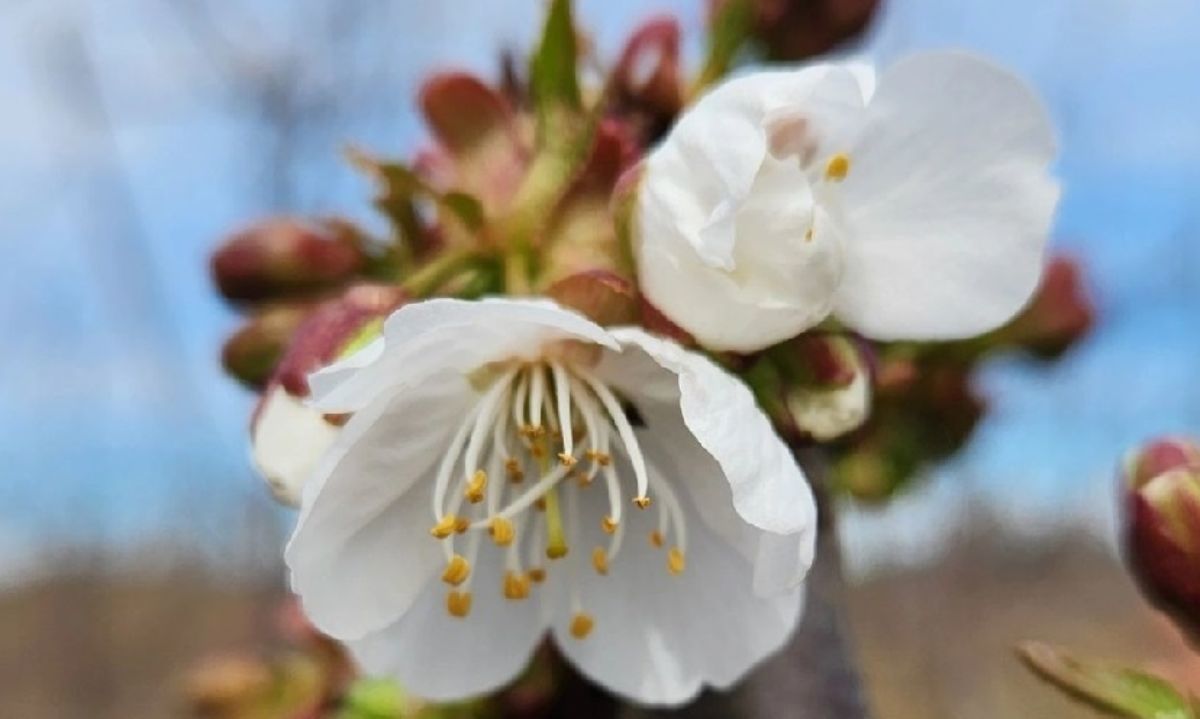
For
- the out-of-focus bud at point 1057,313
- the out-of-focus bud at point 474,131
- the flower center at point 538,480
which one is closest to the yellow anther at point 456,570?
the flower center at point 538,480

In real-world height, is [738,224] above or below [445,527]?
above

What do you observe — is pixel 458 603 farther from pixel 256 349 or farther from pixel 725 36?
pixel 725 36

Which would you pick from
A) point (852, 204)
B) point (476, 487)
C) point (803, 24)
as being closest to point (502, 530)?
point (476, 487)

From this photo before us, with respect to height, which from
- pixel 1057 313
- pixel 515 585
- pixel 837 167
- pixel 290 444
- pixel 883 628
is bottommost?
pixel 883 628

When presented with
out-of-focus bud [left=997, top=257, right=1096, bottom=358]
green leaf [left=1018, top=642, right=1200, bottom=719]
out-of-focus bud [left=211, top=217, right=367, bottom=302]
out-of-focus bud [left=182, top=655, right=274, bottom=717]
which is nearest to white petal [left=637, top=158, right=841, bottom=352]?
green leaf [left=1018, top=642, right=1200, bottom=719]

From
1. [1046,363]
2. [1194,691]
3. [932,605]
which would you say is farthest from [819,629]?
[932,605]

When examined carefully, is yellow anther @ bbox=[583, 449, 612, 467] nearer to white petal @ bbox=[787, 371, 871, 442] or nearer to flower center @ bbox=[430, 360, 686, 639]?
flower center @ bbox=[430, 360, 686, 639]
